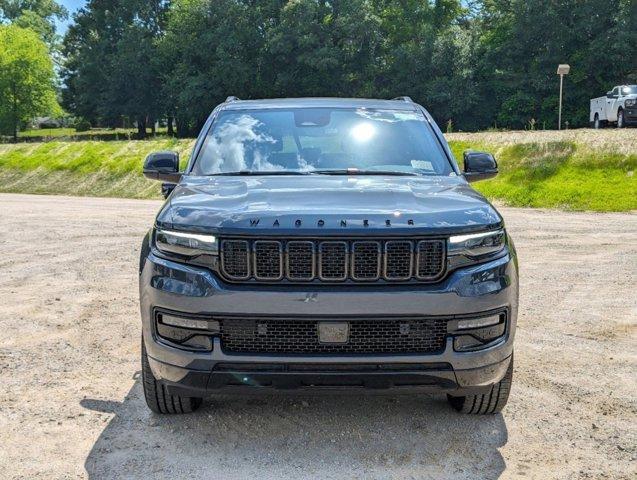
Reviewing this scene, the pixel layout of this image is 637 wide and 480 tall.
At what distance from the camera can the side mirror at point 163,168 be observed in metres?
5.06

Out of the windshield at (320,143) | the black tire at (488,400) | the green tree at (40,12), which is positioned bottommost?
the black tire at (488,400)

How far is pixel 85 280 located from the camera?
8672 mm

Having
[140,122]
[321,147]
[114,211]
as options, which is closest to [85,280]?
[321,147]

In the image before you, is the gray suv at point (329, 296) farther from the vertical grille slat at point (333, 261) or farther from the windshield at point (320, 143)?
the windshield at point (320, 143)

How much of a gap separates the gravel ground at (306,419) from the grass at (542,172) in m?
11.3

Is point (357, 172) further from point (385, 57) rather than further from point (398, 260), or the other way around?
point (385, 57)

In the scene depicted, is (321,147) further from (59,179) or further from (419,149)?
(59,179)

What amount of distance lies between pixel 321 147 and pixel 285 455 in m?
2.08

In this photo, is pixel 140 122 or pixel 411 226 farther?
pixel 140 122

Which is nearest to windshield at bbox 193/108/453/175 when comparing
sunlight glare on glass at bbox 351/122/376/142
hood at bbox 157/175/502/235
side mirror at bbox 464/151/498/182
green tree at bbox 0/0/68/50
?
sunlight glare on glass at bbox 351/122/376/142

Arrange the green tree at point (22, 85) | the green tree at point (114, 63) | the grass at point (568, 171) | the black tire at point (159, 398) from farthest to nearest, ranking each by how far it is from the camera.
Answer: the green tree at point (22, 85) < the green tree at point (114, 63) < the grass at point (568, 171) < the black tire at point (159, 398)

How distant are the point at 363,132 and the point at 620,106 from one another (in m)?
26.0

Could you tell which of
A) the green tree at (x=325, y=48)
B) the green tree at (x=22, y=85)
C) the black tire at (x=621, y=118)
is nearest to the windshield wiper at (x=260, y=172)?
the black tire at (x=621, y=118)

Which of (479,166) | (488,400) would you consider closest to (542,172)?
(479,166)
